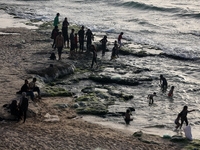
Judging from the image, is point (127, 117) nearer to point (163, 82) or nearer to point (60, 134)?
point (60, 134)

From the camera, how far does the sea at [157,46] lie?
13734 millimetres

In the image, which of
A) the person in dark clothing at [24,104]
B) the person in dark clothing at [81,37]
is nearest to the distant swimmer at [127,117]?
the person in dark clothing at [24,104]

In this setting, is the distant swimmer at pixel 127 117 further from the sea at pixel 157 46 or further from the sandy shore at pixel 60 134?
the sandy shore at pixel 60 134

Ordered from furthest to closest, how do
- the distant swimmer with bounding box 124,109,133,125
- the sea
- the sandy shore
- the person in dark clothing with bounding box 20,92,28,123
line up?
the sea
the distant swimmer with bounding box 124,109,133,125
the person in dark clothing with bounding box 20,92,28,123
the sandy shore

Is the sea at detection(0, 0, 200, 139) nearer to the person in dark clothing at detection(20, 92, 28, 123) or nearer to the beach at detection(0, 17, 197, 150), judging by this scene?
the beach at detection(0, 17, 197, 150)

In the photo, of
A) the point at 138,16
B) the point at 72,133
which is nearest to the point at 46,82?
the point at 72,133

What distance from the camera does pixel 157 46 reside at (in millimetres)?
27688

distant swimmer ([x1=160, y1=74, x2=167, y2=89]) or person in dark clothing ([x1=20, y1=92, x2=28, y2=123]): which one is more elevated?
person in dark clothing ([x1=20, y1=92, x2=28, y2=123])

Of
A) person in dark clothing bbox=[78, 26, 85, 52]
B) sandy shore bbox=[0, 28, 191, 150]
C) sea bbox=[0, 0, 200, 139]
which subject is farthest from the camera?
person in dark clothing bbox=[78, 26, 85, 52]

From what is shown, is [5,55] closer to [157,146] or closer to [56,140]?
[56,140]

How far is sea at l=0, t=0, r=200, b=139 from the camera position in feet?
45.1

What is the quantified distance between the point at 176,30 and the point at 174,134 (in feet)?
83.2

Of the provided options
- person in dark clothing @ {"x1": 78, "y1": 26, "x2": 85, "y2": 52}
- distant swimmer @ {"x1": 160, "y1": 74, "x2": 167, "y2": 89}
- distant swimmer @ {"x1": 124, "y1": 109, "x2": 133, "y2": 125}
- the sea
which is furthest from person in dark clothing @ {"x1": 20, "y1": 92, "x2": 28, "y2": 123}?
person in dark clothing @ {"x1": 78, "y1": 26, "x2": 85, "y2": 52}

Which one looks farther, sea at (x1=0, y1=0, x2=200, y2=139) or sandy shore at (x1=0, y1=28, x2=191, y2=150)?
sea at (x1=0, y1=0, x2=200, y2=139)
